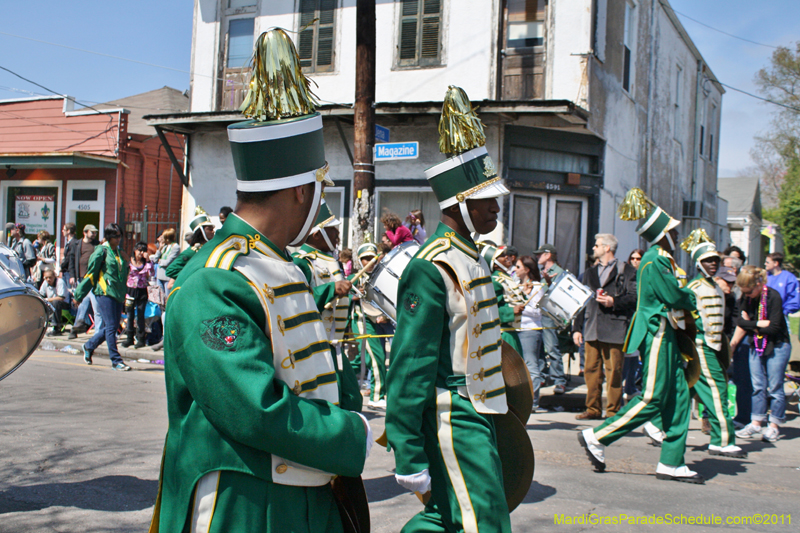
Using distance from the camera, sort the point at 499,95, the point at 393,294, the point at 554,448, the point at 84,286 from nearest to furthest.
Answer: the point at 393,294, the point at 554,448, the point at 84,286, the point at 499,95

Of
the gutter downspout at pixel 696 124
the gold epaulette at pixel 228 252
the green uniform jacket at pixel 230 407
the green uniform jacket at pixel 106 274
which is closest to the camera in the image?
the green uniform jacket at pixel 230 407

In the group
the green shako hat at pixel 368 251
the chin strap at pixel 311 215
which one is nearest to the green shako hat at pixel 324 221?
the green shako hat at pixel 368 251

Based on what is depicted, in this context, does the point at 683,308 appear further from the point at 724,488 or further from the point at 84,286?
the point at 84,286

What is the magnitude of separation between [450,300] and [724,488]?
4.10 m

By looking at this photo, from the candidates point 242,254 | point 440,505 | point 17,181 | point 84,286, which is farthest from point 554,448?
point 17,181

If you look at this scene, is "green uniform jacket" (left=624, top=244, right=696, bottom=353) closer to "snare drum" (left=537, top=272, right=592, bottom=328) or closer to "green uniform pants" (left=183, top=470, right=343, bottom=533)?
"snare drum" (left=537, top=272, right=592, bottom=328)

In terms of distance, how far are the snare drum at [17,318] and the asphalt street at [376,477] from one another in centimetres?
120

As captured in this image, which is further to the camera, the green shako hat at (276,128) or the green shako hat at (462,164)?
the green shako hat at (462,164)

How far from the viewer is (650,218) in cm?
677

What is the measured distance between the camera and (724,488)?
6.06 metres

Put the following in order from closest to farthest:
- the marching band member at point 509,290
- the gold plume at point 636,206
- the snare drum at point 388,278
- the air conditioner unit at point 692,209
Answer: the snare drum at point 388,278 → the gold plume at point 636,206 → the marching band member at point 509,290 → the air conditioner unit at point 692,209

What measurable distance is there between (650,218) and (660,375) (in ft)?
5.01

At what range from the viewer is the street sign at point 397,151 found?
1008cm

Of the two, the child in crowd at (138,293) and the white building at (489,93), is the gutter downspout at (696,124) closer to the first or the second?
the white building at (489,93)
